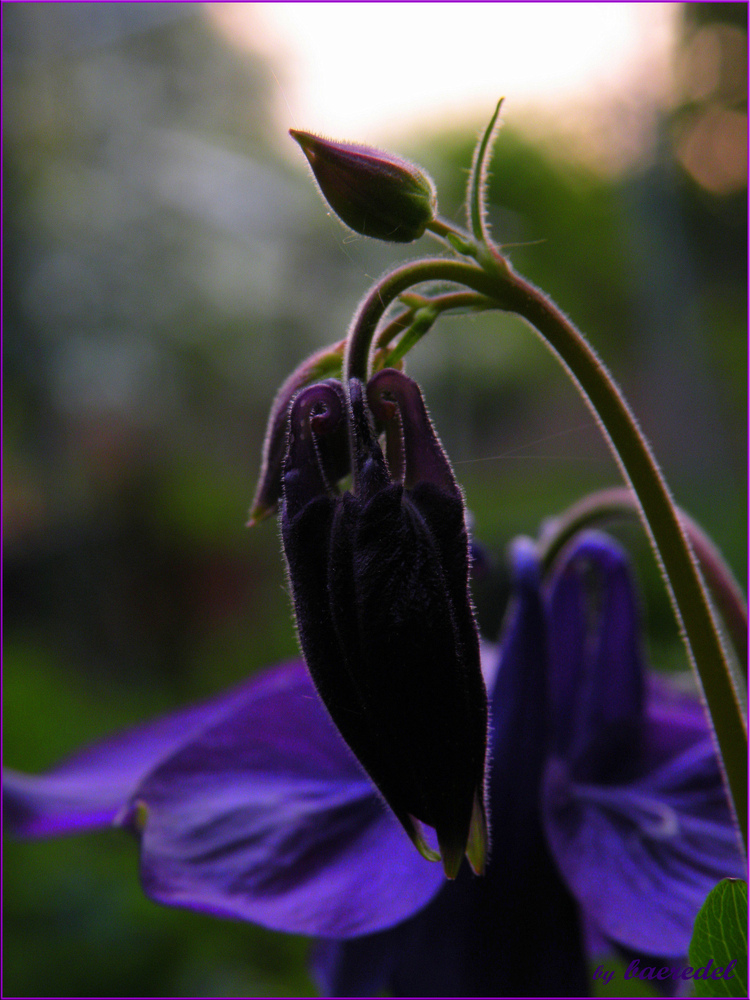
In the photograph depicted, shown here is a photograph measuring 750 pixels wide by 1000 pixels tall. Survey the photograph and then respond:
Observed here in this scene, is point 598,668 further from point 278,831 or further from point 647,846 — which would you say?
point 278,831

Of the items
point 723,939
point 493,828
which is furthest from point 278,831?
point 723,939

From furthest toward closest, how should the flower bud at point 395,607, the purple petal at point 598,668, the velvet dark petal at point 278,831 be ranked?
the purple petal at point 598,668
the velvet dark petal at point 278,831
the flower bud at point 395,607

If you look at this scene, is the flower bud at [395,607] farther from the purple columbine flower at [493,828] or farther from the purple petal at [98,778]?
the purple petal at [98,778]

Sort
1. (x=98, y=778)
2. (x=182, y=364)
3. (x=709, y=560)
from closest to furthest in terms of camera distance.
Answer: (x=709, y=560), (x=98, y=778), (x=182, y=364)

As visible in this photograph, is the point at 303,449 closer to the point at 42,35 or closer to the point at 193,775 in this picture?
the point at 193,775

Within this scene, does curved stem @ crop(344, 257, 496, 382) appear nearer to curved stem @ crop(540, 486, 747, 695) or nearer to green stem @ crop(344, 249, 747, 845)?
green stem @ crop(344, 249, 747, 845)

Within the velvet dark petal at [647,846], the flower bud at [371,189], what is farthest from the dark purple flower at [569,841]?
the flower bud at [371,189]
